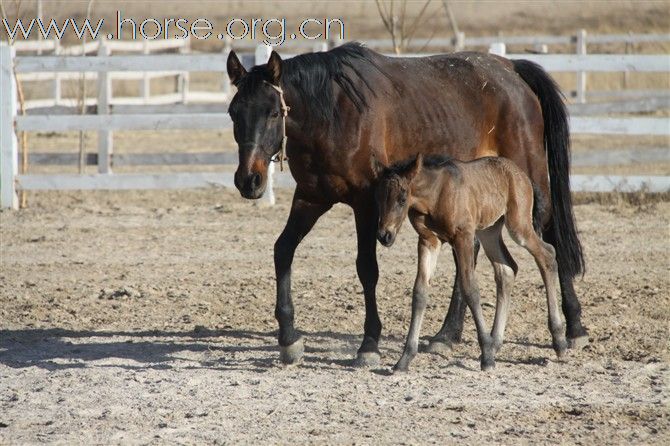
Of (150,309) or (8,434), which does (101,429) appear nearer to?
(8,434)

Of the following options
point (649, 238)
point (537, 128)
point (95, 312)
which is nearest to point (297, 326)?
point (95, 312)

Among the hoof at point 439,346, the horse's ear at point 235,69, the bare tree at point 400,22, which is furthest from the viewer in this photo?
the bare tree at point 400,22

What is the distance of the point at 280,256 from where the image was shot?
6.52m

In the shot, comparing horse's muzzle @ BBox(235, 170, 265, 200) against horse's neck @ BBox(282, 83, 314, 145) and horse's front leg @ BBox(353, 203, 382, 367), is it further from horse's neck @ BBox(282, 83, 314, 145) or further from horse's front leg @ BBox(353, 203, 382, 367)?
horse's front leg @ BBox(353, 203, 382, 367)

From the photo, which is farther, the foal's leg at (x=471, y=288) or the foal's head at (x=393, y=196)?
the foal's leg at (x=471, y=288)

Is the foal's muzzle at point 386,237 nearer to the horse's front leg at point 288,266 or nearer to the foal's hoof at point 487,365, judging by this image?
the horse's front leg at point 288,266

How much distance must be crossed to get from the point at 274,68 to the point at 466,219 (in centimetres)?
134

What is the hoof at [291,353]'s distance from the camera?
21.1ft

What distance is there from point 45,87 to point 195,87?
176 inches

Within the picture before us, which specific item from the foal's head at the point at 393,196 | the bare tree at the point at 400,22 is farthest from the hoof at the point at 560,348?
the bare tree at the point at 400,22

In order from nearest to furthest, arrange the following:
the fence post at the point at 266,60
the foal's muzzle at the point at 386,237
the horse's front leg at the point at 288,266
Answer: the foal's muzzle at the point at 386,237 → the horse's front leg at the point at 288,266 → the fence post at the point at 266,60

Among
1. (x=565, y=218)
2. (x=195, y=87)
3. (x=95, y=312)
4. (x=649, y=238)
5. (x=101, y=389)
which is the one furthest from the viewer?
(x=195, y=87)

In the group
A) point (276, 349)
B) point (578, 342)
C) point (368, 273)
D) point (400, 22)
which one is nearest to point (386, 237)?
point (368, 273)

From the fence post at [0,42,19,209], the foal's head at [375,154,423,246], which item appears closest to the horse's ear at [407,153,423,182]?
the foal's head at [375,154,423,246]
